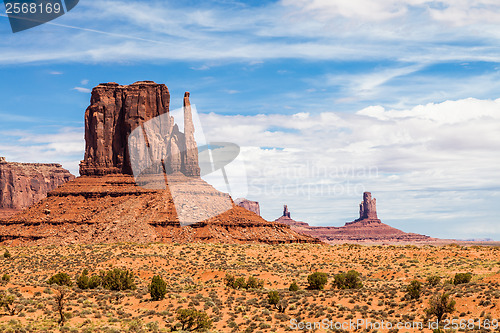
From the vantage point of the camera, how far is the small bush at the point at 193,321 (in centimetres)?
3412

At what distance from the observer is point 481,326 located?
Result: 30.8 metres

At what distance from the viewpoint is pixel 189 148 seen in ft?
400

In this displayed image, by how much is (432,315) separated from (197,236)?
6307 centimetres

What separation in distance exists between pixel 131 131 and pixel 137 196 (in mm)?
21244

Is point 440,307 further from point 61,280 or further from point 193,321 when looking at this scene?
point 61,280

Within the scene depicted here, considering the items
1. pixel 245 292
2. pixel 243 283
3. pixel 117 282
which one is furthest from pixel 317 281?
pixel 117 282

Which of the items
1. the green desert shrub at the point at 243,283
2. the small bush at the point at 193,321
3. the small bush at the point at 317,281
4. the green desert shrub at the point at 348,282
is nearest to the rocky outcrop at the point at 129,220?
the green desert shrub at the point at 243,283

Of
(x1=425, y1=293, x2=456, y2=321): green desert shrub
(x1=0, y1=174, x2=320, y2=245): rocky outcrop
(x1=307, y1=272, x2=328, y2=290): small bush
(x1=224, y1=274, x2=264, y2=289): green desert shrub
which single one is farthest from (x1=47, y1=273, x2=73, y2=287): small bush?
(x1=0, y1=174, x2=320, y2=245): rocky outcrop

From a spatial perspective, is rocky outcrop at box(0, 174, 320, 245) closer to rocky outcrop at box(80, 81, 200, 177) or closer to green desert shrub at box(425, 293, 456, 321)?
rocky outcrop at box(80, 81, 200, 177)

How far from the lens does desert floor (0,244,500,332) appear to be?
3422 cm

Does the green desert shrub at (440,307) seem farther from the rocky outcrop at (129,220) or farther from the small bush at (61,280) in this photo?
the rocky outcrop at (129,220)

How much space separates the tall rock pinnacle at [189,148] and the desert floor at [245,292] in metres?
47.9

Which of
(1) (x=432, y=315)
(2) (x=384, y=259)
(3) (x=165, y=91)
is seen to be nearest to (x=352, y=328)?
(1) (x=432, y=315)

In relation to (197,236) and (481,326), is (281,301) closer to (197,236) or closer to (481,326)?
(481,326)
